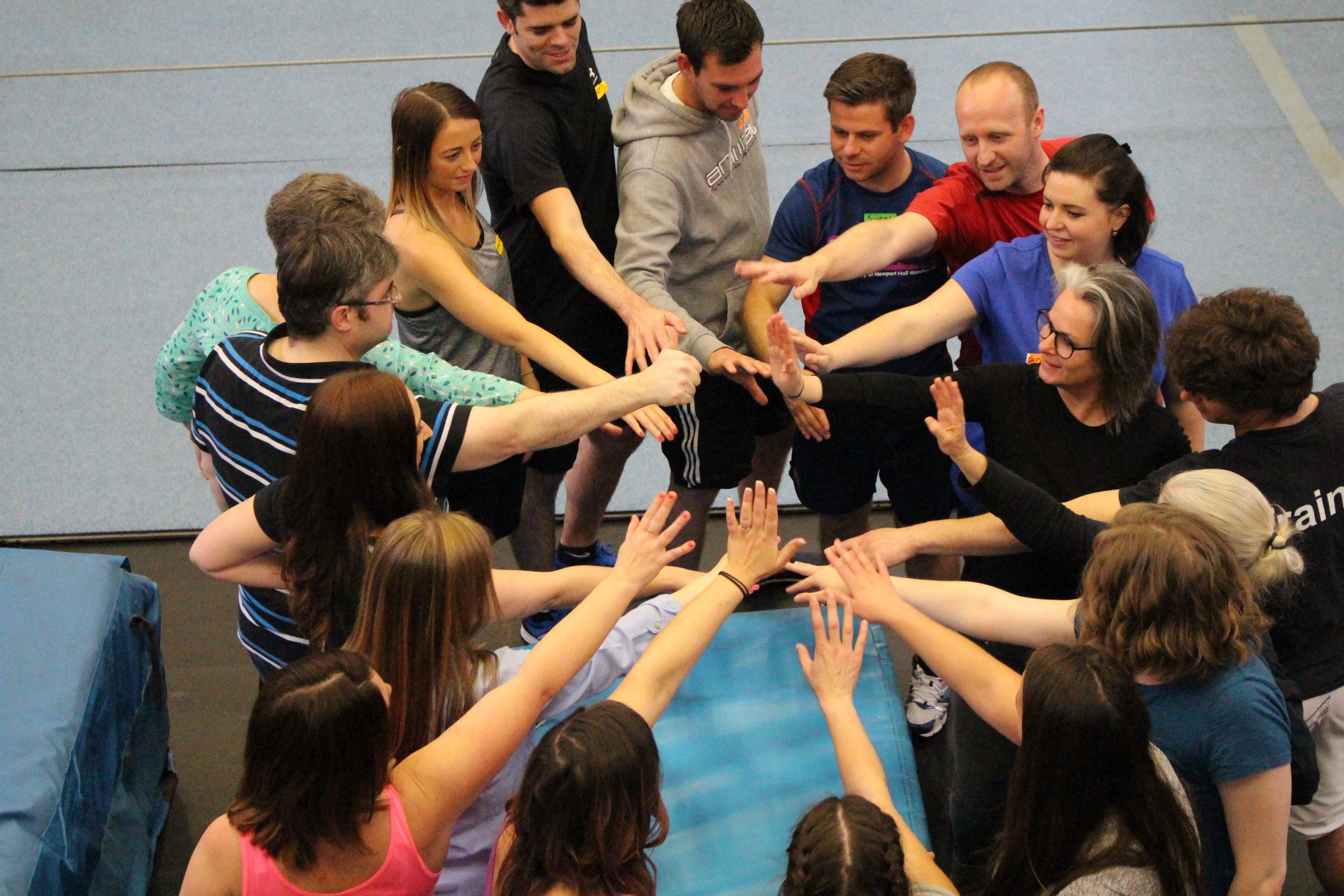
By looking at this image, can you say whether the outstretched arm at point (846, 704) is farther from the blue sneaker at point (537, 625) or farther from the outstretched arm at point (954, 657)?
the blue sneaker at point (537, 625)

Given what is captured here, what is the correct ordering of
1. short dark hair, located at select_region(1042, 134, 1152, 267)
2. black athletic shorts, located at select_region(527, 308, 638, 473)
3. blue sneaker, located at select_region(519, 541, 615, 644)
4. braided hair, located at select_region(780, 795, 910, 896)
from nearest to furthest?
1. braided hair, located at select_region(780, 795, 910, 896)
2. short dark hair, located at select_region(1042, 134, 1152, 267)
3. black athletic shorts, located at select_region(527, 308, 638, 473)
4. blue sneaker, located at select_region(519, 541, 615, 644)

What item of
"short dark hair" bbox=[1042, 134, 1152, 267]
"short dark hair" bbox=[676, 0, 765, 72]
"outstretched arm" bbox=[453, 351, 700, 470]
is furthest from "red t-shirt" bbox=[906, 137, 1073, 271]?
"outstretched arm" bbox=[453, 351, 700, 470]

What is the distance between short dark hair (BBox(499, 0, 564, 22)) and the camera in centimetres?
260

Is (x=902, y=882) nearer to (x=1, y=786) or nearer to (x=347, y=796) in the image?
(x=347, y=796)

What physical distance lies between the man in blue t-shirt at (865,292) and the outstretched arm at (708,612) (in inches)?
28.5

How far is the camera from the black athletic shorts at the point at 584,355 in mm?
3004

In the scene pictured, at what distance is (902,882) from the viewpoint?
138 centimetres

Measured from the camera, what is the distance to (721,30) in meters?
2.56

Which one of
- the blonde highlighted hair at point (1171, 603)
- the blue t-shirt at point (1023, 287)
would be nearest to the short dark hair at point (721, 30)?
the blue t-shirt at point (1023, 287)

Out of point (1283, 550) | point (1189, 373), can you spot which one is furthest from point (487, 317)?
point (1283, 550)

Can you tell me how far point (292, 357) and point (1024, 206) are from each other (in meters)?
1.64

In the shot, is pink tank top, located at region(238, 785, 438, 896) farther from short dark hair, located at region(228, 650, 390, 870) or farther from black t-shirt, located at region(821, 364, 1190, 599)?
black t-shirt, located at region(821, 364, 1190, 599)

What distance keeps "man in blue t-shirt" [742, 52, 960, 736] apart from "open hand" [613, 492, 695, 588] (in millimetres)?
850

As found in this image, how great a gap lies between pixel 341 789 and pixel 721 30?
179 cm
